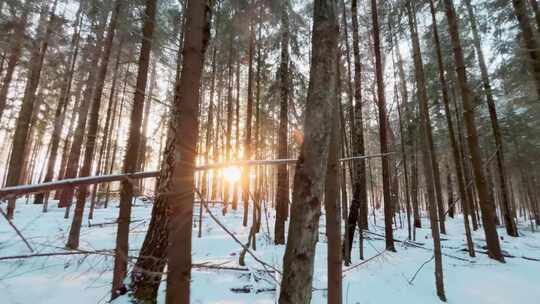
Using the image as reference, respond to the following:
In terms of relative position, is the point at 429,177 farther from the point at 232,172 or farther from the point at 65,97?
the point at 65,97

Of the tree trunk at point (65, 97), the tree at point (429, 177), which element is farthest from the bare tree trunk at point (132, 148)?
the tree trunk at point (65, 97)

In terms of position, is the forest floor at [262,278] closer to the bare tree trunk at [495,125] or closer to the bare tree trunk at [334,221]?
the bare tree trunk at [334,221]

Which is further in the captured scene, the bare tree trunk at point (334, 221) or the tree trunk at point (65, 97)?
the tree trunk at point (65, 97)

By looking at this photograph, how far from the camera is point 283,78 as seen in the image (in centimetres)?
878

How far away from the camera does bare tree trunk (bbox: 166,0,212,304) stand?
4.92 feet

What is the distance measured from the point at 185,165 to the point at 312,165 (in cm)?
88

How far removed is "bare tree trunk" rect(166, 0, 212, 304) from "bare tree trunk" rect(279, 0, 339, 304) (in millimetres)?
677

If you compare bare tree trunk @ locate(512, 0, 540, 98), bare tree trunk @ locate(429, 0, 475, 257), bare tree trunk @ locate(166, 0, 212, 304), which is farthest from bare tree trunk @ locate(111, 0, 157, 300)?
bare tree trunk @ locate(512, 0, 540, 98)

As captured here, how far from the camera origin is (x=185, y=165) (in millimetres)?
1582

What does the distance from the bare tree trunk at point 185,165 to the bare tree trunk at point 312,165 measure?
677 mm

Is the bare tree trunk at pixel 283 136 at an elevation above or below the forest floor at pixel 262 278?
above

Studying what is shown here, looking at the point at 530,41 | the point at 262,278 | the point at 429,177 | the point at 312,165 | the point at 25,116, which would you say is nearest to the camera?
the point at 312,165

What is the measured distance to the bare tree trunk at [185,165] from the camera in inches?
59.1

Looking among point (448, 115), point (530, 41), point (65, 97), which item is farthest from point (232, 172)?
point (65, 97)
